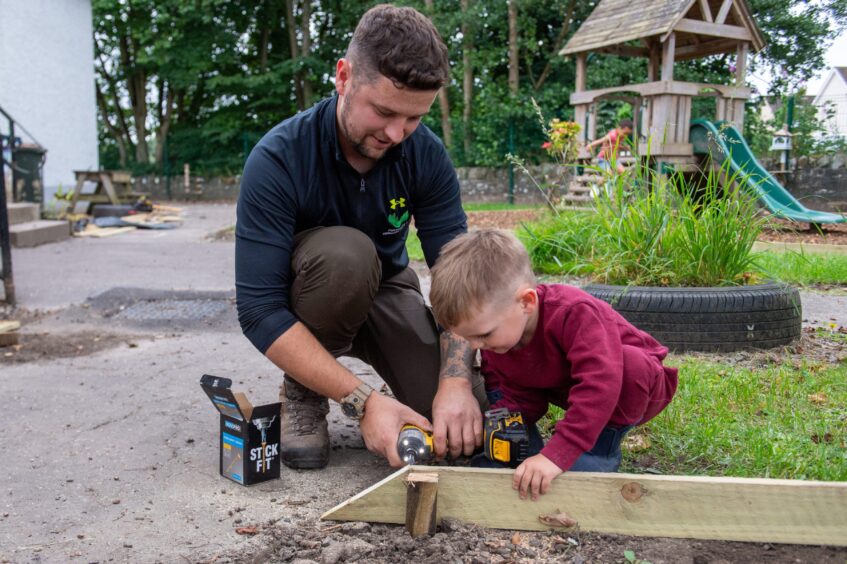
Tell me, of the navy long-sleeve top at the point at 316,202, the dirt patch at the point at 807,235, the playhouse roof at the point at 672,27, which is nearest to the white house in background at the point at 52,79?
the playhouse roof at the point at 672,27

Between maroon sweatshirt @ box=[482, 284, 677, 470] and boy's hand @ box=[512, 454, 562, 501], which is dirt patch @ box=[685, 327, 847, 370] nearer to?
maroon sweatshirt @ box=[482, 284, 677, 470]

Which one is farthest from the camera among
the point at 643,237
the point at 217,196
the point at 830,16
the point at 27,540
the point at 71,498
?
the point at 217,196

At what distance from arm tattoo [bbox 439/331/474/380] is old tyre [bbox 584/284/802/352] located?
137cm

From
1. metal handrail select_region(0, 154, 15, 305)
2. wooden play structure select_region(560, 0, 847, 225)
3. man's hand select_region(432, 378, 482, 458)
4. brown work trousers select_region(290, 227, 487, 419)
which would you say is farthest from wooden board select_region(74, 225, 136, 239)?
man's hand select_region(432, 378, 482, 458)

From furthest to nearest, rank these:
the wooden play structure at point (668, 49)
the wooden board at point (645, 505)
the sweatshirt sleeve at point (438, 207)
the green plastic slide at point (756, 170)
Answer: the wooden play structure at point (668, 49) < the green plastic slide at point (756, 170) < the sweatshirt sleeve at point (438, 207) < the wooden board at point (645, 505)

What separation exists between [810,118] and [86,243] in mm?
11677

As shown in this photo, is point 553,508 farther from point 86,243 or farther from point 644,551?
point 86,243

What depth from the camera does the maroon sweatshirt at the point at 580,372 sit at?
2.07 meters

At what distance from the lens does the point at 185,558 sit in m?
2.02

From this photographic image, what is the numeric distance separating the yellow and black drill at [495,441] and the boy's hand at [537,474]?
0.18 metres

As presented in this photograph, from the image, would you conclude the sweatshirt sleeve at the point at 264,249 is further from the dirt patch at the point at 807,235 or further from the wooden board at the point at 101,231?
the wooden board at the point at 101,231

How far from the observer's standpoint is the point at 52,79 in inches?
694

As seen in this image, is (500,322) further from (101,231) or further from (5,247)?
(101,231)

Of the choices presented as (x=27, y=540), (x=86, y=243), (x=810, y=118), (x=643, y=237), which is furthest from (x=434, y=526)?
(x=810, y=118)
